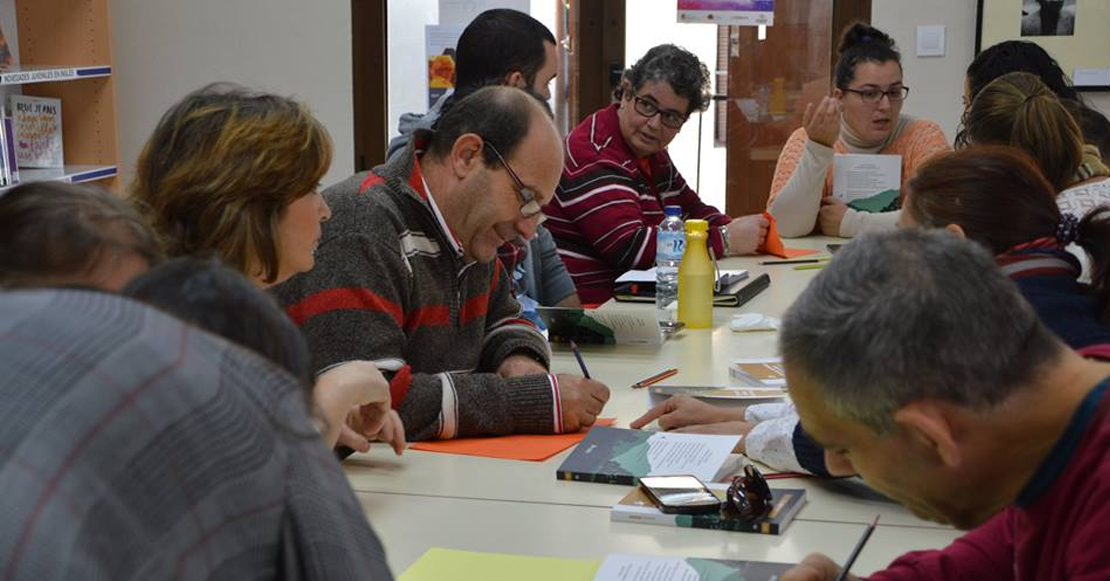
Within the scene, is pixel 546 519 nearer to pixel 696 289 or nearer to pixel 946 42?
pixel 696 289

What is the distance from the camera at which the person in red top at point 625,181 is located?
12.7ft

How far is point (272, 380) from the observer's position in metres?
0.67

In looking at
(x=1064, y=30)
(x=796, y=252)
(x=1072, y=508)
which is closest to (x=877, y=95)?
(x=796, y=252)

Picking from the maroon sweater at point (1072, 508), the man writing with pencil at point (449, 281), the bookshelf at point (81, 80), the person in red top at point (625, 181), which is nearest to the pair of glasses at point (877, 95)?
the person in red top at point (625, 181)

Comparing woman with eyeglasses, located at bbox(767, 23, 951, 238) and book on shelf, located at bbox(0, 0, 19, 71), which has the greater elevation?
book on shelf, located at bbox(0, 0, 19, 71)

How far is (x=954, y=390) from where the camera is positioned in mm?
1073

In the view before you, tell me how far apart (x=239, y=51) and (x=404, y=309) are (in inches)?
143

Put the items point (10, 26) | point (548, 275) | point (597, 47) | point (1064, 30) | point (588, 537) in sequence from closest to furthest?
point (588, 537), point (548, 275), point (10, 26), point (1064, 30), point (597, 47)

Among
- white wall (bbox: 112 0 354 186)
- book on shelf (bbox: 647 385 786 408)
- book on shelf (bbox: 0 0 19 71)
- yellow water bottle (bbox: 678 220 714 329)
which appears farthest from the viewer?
white wall (bbox: 112 0 354 186)

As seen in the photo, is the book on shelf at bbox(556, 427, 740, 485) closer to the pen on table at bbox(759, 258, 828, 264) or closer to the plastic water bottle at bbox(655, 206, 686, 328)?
the plastic water bottle at bbox(655, 206, 686, 328)

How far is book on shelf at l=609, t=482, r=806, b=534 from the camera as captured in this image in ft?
5.55

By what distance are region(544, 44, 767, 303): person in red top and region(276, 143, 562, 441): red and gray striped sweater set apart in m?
1.50

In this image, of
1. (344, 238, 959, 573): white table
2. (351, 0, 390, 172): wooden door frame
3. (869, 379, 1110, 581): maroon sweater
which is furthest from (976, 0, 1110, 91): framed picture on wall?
(869, 379, 1110, 581): maroon sweater

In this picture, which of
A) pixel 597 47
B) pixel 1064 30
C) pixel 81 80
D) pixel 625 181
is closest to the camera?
pixel 625 181
